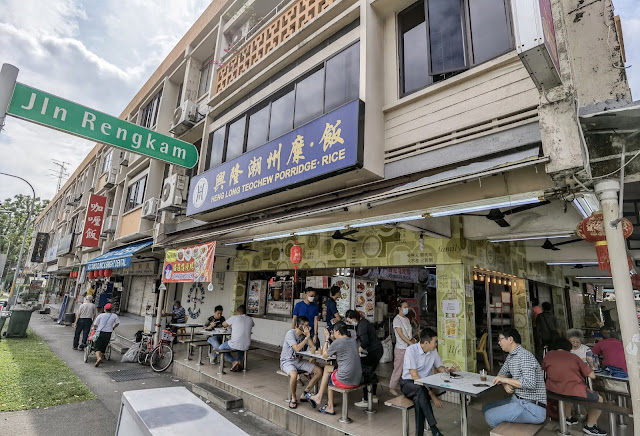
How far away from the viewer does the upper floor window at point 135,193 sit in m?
16.3

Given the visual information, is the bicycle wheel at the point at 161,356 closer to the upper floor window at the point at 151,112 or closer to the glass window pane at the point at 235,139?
the glass window pane at the point at 235,139

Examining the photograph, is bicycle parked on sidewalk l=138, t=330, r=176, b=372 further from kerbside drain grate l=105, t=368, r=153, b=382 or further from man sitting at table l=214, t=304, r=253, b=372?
man sitting at table l=214, t=304, r=253, b=372

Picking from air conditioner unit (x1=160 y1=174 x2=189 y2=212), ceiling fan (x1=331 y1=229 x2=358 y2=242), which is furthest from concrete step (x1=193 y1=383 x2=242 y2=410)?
air conditioner unit (x1=160 y1=174 x2=189 y2=212)

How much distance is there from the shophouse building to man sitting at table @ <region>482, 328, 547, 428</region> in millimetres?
2203

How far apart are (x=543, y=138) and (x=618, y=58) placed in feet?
6.68

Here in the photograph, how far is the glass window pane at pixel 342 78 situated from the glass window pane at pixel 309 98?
24 cm

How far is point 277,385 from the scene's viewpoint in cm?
797

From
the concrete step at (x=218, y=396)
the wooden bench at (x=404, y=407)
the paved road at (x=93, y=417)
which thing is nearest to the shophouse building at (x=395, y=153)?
the wooden bench at (x=404, y=407)

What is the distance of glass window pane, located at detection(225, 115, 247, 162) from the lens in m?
9.93

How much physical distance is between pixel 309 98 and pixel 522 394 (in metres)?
6.82

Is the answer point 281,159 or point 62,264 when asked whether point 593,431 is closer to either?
point 281,159

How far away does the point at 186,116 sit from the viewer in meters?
12.9

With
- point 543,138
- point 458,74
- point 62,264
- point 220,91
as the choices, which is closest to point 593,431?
point 543,138

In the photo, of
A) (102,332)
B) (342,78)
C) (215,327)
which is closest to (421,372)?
(342,78)
